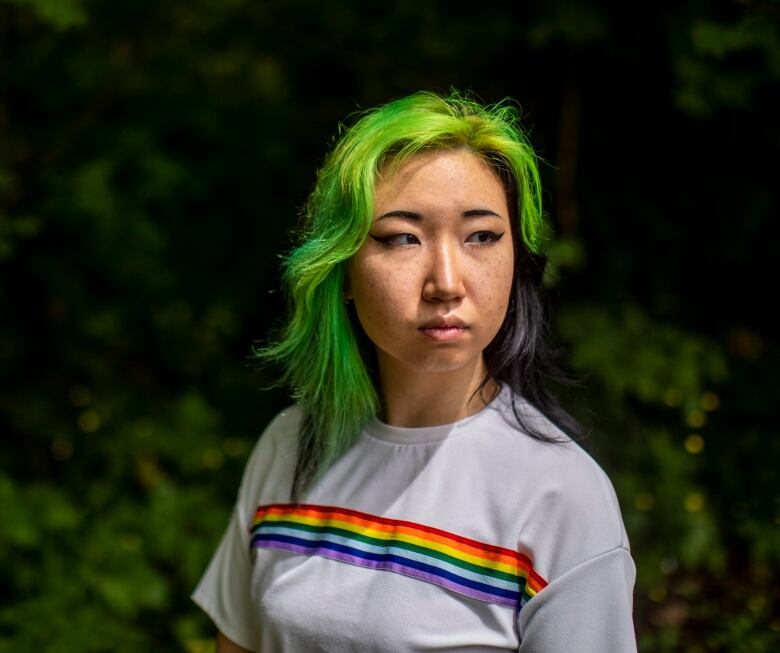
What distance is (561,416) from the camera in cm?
161

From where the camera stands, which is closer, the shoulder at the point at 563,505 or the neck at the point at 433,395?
the shoulder at the point at 563,505

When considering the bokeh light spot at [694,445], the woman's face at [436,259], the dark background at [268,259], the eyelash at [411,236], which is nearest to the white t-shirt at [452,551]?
the woman's face at [436,259]

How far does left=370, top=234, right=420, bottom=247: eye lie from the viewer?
1.39m

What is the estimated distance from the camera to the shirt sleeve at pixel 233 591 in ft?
5.55

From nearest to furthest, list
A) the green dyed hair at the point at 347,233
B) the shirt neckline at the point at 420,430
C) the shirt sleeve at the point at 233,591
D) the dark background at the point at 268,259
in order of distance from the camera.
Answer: the green dyed hair at the point at 347,233 < the shirt neckline at the point at 420,430 < the shirt sleeve at the point at 233,591 < the dark background at the point at 268,259

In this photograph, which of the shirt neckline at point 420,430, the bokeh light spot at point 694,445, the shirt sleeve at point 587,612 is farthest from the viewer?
the bokeh light spot at point 694,445

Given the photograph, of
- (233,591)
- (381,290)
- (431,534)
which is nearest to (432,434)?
(431,534)

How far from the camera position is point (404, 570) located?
1.41m

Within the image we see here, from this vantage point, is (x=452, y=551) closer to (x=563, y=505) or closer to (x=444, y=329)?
(x=563, y=505)

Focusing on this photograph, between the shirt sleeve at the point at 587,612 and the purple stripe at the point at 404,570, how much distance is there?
7 cm

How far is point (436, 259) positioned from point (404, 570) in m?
0.49

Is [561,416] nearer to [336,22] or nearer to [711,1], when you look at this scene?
[711,1]

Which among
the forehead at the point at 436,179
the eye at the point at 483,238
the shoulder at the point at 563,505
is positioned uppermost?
the forehead at the point at 436,179

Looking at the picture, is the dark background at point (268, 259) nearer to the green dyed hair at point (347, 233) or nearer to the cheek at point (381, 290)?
the green dyed hair at point (347, 233)
